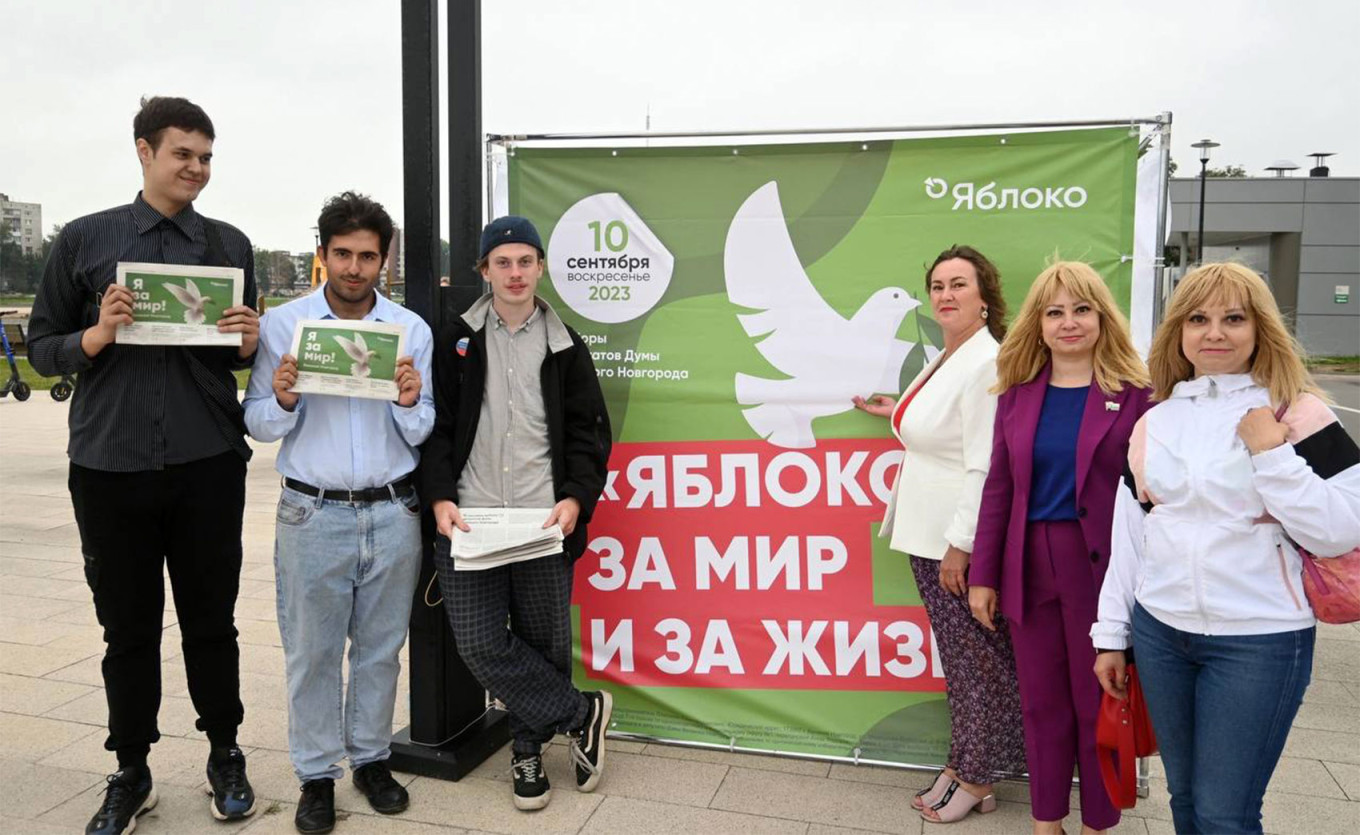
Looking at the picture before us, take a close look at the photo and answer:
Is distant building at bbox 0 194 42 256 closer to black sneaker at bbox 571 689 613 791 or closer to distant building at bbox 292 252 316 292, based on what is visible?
distant building at bbox 292 252 316 292

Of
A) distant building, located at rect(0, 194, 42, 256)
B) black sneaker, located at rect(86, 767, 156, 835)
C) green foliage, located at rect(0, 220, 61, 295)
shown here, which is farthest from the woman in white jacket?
distant building, located at rect(0, 194, 42, 256)

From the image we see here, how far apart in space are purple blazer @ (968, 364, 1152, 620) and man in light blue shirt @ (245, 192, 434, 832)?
174 centimetres

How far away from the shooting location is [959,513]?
3.04 metres

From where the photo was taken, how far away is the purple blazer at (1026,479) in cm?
269

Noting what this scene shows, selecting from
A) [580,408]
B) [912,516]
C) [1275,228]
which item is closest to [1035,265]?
[912,516]

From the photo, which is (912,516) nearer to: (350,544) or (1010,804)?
(1010,804)

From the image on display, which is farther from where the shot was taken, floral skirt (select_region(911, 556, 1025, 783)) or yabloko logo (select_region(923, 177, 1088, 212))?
yabloko logo (select_region(923, 177, 1088, 212))

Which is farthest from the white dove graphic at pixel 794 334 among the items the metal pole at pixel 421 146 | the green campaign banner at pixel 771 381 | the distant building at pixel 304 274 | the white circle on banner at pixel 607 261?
the distant building at pixel 304 274

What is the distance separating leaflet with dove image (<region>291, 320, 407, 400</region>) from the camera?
9.80 feet

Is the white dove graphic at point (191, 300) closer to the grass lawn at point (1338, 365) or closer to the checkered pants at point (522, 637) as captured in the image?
the checkered pants at point (522, 637)

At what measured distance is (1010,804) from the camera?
3408 mm

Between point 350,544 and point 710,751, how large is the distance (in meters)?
1.63

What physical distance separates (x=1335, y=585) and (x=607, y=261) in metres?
2.63

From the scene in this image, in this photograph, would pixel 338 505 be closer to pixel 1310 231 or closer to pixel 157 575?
pixel 157 575
